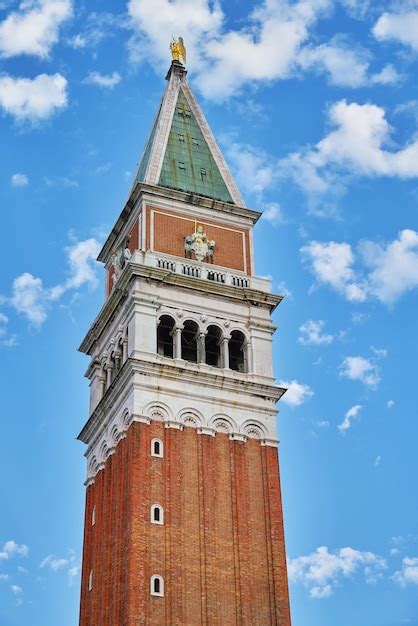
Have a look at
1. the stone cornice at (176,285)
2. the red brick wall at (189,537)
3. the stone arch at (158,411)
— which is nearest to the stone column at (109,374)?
the stone cornice at (176,285)

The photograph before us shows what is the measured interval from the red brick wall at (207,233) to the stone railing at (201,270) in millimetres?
1249

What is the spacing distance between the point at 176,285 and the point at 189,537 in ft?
56.2

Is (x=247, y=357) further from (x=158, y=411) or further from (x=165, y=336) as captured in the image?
(x=158, y=411)

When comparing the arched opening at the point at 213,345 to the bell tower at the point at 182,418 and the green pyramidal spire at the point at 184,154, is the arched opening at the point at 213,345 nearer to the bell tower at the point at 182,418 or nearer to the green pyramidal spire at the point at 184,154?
the bell tower at the point at 182,418

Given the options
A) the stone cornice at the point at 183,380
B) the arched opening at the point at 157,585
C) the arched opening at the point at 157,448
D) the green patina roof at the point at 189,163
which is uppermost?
the green patina roof at the point at 189,163

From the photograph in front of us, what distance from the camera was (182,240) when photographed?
256 feet

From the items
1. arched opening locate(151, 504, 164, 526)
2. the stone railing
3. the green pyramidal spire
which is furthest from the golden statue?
arched opening locate(151, 504, 164, 526)

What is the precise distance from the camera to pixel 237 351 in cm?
7538

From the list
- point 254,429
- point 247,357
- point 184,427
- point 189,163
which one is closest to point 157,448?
point 184,427

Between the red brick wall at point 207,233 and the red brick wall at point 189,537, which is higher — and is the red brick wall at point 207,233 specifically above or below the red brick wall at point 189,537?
above

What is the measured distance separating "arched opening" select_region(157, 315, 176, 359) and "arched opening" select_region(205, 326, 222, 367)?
2.30m

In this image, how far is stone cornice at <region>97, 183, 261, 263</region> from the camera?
78500 mm

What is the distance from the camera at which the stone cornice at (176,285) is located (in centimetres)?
7350

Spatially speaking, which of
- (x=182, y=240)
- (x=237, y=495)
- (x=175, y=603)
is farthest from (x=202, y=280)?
(x=175, y=603)
